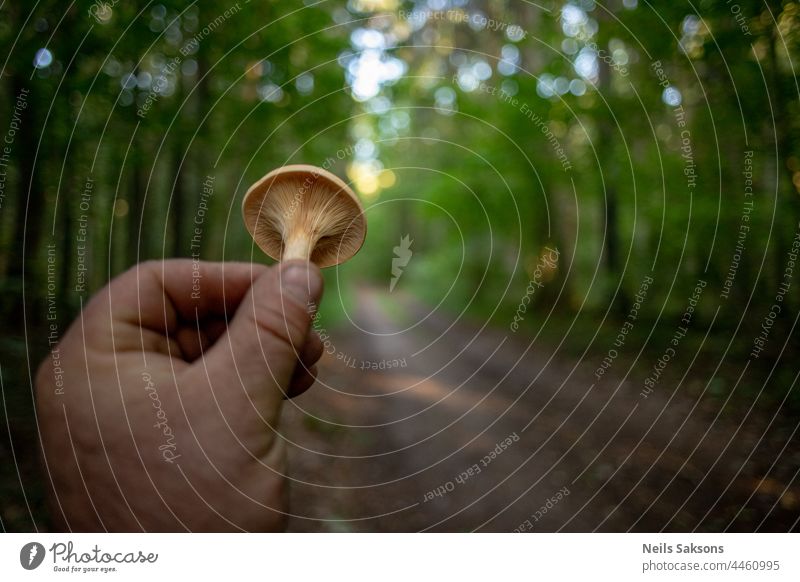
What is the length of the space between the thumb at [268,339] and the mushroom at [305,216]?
144 millimetres

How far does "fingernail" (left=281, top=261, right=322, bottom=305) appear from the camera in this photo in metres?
1.66

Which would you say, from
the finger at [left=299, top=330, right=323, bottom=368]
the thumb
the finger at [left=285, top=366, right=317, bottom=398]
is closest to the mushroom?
the thumb

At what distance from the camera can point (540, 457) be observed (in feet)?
18.6

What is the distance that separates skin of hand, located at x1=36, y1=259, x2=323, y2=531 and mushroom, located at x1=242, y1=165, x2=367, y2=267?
173mm

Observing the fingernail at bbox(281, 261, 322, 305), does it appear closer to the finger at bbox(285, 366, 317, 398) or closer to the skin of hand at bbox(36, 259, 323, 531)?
the skin of hand at bbox(36, 259, 323, 531)

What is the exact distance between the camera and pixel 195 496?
1.66m

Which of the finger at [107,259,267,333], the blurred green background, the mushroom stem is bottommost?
the finger at [107,259,267,333]

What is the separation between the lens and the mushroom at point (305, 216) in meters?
1.61

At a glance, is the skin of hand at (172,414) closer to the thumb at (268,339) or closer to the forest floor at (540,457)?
the thumb at (268,339)

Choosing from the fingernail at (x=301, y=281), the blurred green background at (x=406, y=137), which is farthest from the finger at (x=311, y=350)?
the blurred green background at (x=406, y=137)

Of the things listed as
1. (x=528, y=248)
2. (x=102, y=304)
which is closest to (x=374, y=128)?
(x=102, y=304)
